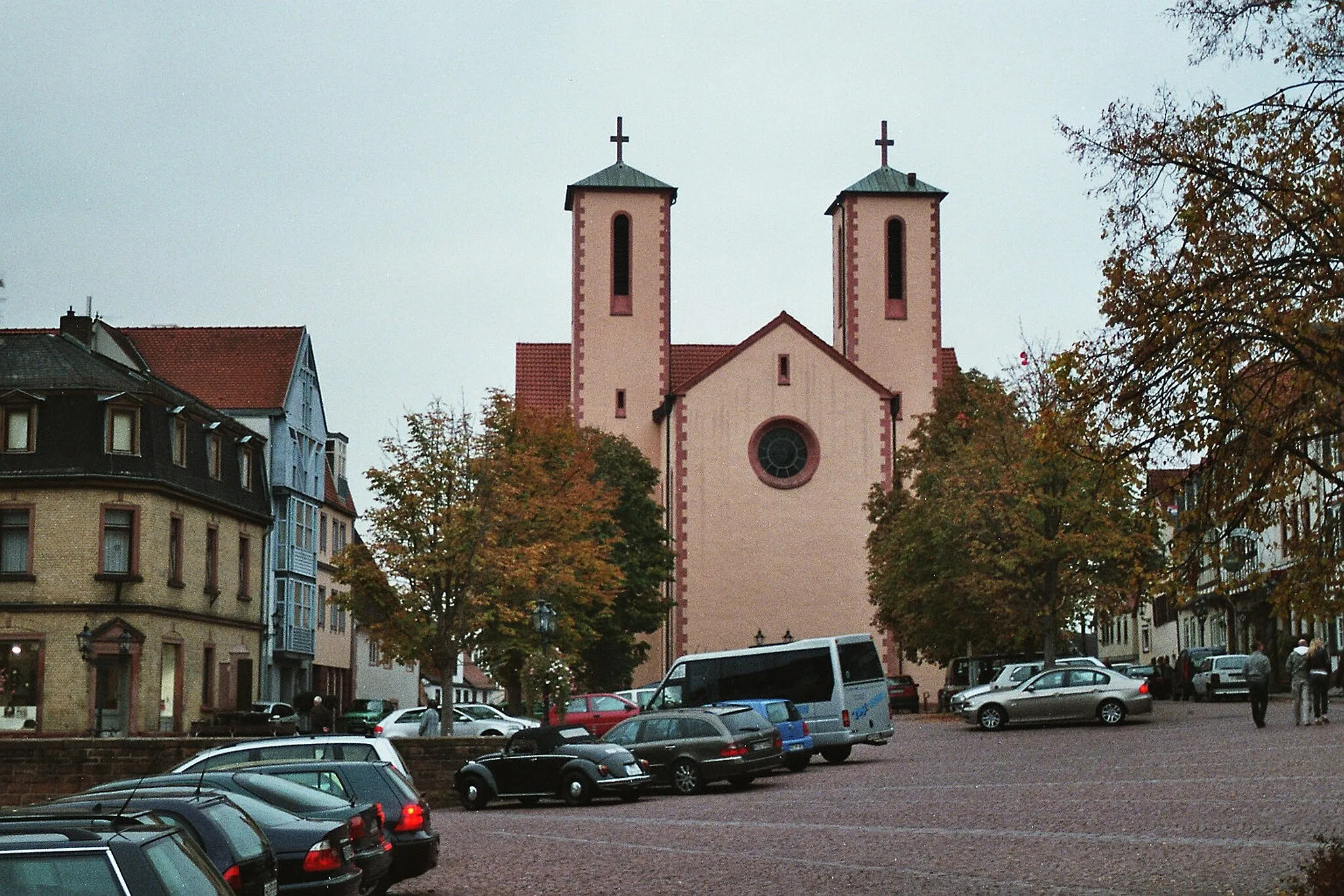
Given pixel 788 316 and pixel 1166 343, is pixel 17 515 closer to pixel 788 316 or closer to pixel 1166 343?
pixel 788 316

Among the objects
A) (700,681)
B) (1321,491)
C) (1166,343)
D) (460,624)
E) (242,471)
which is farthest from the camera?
(242,471)

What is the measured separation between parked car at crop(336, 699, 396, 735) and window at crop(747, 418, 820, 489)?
16.6m

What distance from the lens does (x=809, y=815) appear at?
76.7ft

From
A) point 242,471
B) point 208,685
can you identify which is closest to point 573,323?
point 242,471

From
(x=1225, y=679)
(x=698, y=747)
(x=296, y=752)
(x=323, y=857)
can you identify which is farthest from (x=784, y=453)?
(x=323, y=857)

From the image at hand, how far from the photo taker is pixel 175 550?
4888 cm

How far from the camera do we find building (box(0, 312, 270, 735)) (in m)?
45.2

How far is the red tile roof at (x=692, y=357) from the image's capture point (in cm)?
7631

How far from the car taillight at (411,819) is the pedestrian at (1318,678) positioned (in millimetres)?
22377

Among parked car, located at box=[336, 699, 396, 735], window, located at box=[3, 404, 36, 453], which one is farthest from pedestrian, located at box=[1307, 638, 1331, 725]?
window, located at box=[3, 404, 36, 453]

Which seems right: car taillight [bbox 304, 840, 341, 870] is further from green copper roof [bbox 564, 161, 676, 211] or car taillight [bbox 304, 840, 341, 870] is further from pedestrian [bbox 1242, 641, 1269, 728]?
green copper roof [bbox 564, 161, 676, 211]

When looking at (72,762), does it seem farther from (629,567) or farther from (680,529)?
(680,529)

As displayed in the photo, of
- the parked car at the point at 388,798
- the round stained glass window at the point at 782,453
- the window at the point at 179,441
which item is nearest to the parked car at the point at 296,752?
the parked car at the point at 388,798

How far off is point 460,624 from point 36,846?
37702 millimetres
